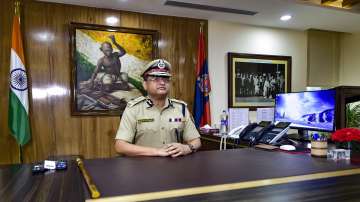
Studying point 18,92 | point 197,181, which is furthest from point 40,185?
point 18,92

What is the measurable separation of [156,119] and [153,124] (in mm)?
42

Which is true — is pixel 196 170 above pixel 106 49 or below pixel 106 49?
below

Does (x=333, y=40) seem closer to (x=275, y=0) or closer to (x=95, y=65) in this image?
(x=275, y=0)

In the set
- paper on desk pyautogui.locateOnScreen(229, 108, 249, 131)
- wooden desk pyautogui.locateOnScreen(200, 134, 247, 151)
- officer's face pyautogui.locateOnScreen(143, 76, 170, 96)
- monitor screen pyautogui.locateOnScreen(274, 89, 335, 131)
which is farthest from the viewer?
Result: paper on desk pyautogui.locateOnScreen(229, 108, 249, 131)

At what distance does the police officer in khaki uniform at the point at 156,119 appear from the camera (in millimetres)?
1885

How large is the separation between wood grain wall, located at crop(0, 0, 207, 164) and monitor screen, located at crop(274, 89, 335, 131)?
2.11m

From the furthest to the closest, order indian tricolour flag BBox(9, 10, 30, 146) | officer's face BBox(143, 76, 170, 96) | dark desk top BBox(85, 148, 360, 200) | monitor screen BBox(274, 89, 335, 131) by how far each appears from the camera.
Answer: indian tricolour flag BBox(9, 10, 30, 146), monitor screen BBox(274, 89, 335, 131), officer's face BBox(143, 76, 170, 96), dark desk top BBox(85, 148, 360, 200)

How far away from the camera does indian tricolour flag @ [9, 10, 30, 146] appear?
309 cm

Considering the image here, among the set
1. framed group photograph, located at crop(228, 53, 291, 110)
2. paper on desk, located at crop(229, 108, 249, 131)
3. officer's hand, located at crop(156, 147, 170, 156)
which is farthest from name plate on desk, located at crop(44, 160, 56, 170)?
framed group photograph, located at crop(228, 53, 291, 110)

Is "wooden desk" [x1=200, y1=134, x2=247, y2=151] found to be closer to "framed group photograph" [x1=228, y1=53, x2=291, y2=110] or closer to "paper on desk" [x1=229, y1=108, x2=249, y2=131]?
"paper on desk" [x1=229, y1=108, x2=249, y2=131]

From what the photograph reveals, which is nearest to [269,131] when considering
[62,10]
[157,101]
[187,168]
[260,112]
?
[157,101]

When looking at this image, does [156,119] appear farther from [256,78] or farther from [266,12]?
[256,78]

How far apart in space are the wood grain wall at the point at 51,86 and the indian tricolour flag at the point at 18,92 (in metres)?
0.12

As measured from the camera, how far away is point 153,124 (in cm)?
199
